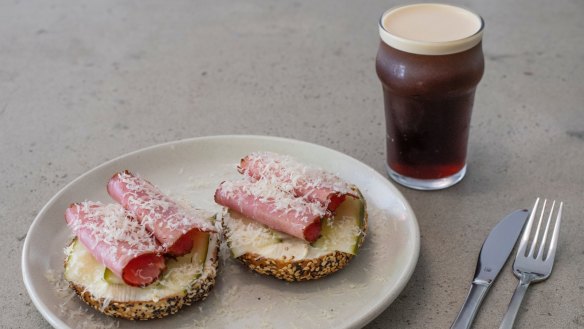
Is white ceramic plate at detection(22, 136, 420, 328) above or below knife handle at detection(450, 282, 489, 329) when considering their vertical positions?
above

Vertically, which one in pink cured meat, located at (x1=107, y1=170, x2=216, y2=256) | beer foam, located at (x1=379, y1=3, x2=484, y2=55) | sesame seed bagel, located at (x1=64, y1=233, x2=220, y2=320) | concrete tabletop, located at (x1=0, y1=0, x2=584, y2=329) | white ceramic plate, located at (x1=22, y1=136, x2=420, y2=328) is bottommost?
concrete tabletop, located at (x1=0, y1=0, x2=584, y2=329)

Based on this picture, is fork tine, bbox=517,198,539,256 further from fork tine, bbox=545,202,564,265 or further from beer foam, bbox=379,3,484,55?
beer foam, bbox=379,3,484,55

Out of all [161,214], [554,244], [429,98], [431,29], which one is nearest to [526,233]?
[554,244]

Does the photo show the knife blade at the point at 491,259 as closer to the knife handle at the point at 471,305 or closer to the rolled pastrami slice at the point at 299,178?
the knife handle at the point at 471,305

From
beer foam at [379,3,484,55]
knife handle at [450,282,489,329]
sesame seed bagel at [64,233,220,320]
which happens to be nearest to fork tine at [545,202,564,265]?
knife handle at [450,282,489,329]

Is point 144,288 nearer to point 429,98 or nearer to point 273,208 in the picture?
point 273,208
